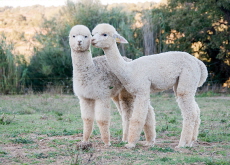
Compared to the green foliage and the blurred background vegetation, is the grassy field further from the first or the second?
the blurred background vegetation

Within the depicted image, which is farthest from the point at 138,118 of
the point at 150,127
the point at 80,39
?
the point at 80,39

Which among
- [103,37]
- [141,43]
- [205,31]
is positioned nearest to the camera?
[103,37]

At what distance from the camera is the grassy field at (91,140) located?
597 centimetres

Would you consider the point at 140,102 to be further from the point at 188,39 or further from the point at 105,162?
the point at 188,39

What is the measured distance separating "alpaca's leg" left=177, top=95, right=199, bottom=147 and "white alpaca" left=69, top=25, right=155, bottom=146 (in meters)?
0.65

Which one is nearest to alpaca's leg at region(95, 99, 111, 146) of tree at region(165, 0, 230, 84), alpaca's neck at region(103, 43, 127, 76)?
alpaca's neck at region(103, 43, 127, 76)

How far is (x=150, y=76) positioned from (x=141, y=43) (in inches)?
613

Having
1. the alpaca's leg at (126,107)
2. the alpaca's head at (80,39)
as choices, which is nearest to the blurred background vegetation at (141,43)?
the alpaca's leg at (126,107)

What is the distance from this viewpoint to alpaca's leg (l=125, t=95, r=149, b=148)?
7.05 m

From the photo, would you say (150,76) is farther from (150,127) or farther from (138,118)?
(150,127)

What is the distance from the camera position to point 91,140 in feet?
27.1

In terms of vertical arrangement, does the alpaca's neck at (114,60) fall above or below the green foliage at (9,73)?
above

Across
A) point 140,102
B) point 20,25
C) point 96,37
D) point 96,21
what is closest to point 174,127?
point 140,102

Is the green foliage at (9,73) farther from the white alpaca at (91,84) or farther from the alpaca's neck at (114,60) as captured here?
the alpaca's neck at (114,60)
